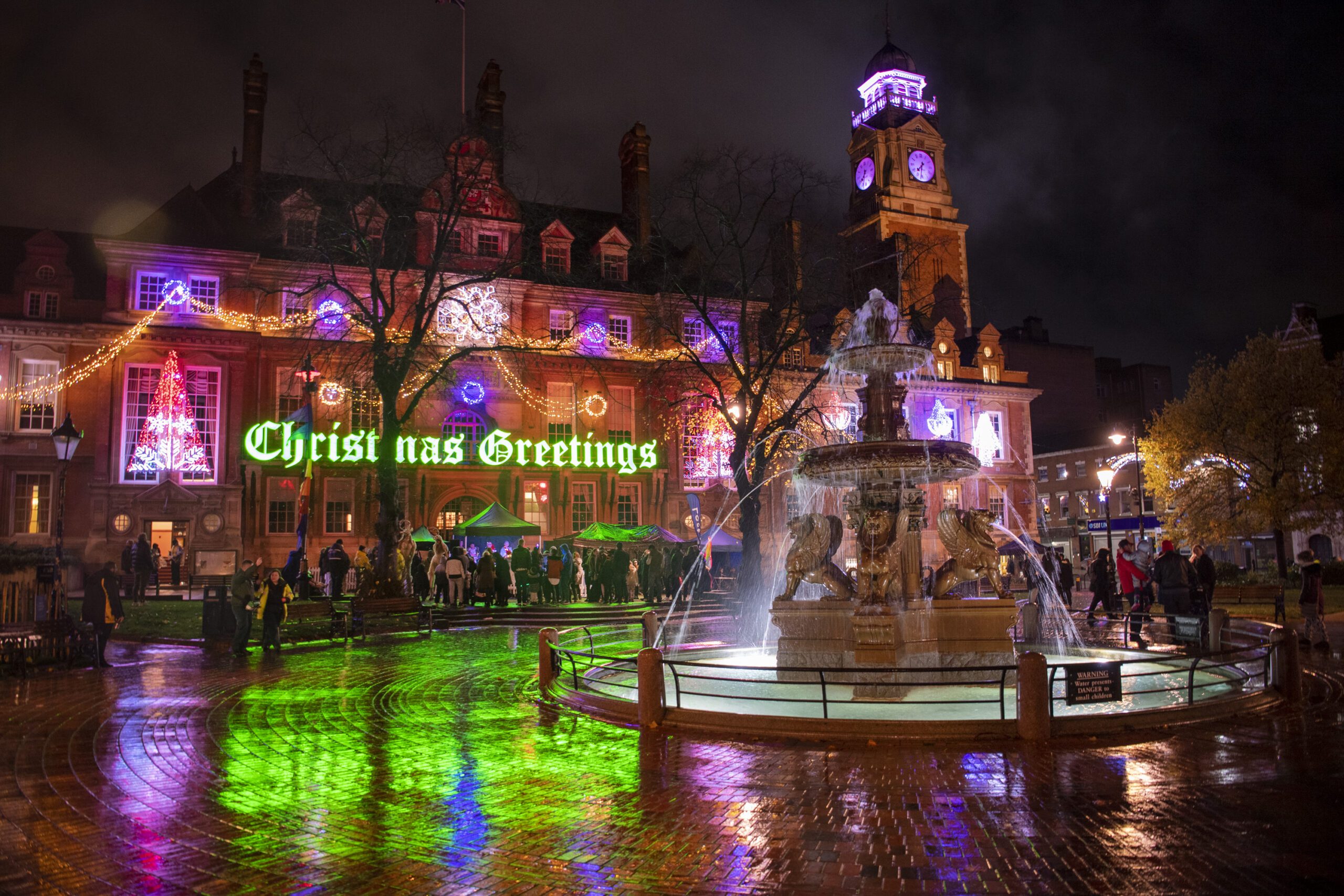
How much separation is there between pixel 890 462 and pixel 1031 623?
6.38 metres

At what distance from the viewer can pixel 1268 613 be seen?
24.7 meters

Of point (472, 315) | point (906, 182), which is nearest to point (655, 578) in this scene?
point (472, 315)

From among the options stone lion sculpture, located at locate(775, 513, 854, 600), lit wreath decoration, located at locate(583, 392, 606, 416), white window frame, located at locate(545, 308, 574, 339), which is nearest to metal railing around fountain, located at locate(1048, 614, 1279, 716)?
stone lion sculpture, located at locate(775, 513, 854, 600)

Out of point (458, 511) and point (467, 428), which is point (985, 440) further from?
point (458, 511)

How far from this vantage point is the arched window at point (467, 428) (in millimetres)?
38438

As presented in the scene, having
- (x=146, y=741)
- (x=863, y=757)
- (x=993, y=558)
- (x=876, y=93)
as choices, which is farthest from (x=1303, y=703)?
(x=876, y=93)

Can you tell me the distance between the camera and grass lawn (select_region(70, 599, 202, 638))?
818 inches

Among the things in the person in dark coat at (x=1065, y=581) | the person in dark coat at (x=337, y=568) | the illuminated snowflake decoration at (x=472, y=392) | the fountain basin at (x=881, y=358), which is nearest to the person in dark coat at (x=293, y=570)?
the person in dark coat at (x=337, y=568)

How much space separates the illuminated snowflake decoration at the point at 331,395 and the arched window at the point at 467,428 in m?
4.12

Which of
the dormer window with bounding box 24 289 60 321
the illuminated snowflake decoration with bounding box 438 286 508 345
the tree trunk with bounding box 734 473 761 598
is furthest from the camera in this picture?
the illuminated snowflake decoration with bounding box 438 286 508 345

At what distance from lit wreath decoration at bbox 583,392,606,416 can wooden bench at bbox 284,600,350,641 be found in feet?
68.3

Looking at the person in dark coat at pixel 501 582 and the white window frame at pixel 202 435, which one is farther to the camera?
the white window frame at pixel 202 435

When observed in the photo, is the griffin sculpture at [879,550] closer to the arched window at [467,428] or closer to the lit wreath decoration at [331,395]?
the arched window at [467,428]

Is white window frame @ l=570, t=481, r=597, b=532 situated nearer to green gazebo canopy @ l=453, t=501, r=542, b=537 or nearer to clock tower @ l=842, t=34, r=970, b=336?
green gazebo canopy @ l=453, t=501, r=542, b=537
